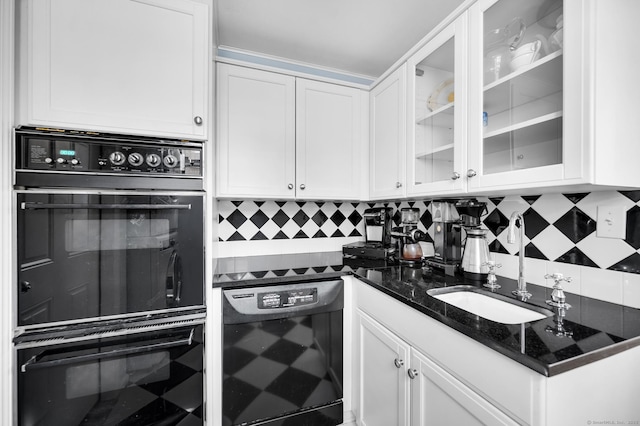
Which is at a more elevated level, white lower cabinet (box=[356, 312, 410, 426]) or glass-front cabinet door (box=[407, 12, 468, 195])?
glass-front cabinet door (box=[407, 12, 468, 195])

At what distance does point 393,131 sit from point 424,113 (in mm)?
258

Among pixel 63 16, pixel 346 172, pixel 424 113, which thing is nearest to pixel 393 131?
pixel 424 113

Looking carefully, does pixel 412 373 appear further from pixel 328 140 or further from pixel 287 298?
pixel 328 140

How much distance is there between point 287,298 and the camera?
150 centimetres

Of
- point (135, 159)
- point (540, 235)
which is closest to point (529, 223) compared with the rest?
point (540, 235)

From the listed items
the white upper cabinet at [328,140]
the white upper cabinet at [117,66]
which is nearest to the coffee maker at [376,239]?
the white upper cabinet at [328,140]

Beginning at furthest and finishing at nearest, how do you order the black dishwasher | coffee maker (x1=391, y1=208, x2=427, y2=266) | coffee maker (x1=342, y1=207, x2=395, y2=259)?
coffee maker (x1=342, y1=207, x2=395, y2=259) < coffee maker (x1=391, y1=208, x2=427, y2=266) < the black dishwasher

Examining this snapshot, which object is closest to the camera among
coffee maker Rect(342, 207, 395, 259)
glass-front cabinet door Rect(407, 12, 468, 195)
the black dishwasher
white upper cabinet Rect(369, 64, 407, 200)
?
glass-front cabinet door Rect(407, 12, 468, 195)

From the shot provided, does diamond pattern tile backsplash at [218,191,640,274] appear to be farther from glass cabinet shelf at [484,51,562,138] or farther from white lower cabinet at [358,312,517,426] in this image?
white lower cabinet at [358,312,517,426]

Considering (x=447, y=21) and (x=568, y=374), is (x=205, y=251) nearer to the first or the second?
(x=568, y=374)

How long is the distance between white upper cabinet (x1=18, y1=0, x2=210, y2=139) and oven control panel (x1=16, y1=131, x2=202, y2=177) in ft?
0.16

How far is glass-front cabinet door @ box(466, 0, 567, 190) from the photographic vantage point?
98 cm

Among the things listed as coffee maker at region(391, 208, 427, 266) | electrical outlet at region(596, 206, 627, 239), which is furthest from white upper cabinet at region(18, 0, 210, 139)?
electrical outlet at region(596, 206, 627, 239)

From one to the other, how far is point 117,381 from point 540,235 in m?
1.98
